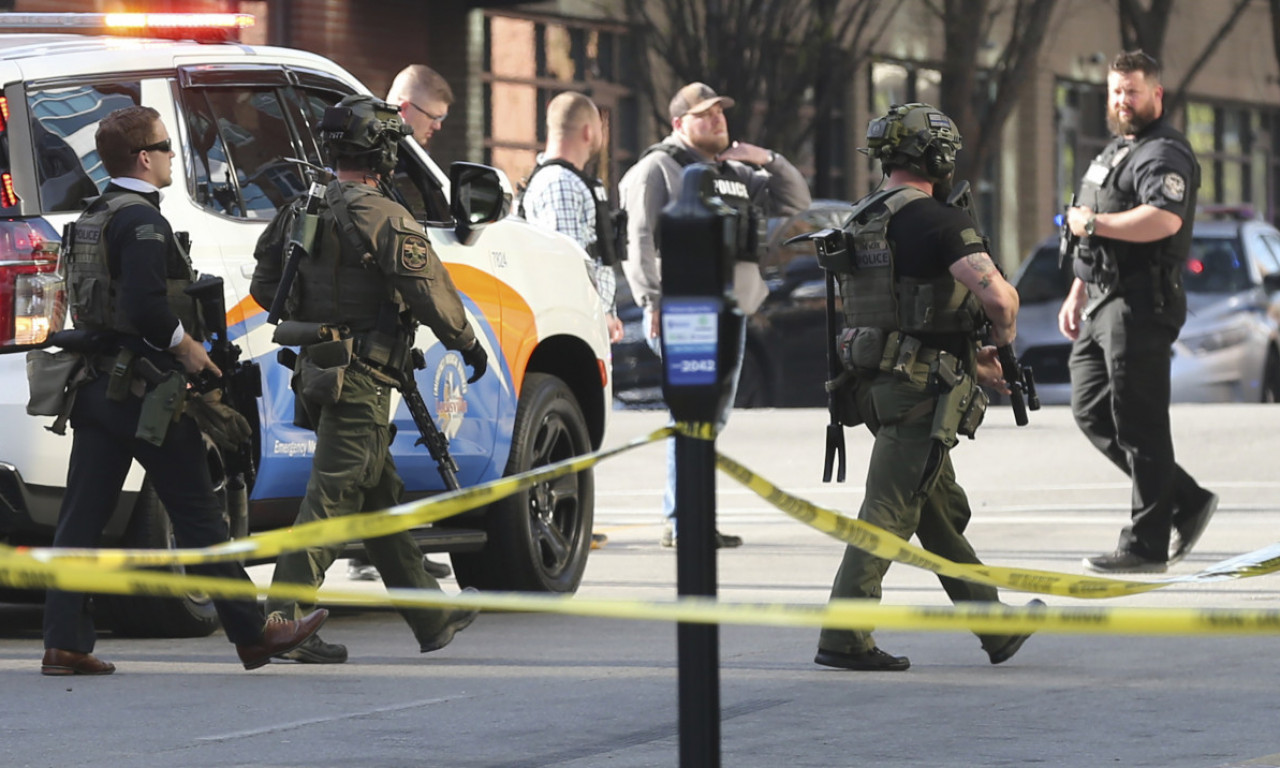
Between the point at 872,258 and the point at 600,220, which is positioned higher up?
the point at 600,220

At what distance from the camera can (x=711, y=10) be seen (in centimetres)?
2105

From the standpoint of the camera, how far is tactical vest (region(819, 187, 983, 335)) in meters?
7.05

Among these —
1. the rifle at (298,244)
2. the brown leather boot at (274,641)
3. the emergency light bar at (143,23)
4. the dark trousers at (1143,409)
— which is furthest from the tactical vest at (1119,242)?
the brown leather boot at (274,641)

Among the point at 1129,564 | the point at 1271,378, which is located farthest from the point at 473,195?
the point at 1271,378

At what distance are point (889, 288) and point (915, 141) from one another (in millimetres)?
455

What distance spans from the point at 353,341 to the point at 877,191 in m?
1.69

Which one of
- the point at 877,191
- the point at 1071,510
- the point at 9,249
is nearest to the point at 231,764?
the point at 9,249

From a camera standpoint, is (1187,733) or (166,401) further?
(166,401)

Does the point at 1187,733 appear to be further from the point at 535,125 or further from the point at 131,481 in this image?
the point at 535,125

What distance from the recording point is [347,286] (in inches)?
281

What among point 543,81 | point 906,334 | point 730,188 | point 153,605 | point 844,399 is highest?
point 543,81

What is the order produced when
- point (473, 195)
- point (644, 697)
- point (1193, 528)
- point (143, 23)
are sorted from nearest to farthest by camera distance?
point (644, 697) < point (143, 23) < point (473, 195) < point (1193, 528)

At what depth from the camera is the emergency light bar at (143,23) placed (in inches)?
313

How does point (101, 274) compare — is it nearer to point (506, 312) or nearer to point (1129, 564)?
point (506, 312)
